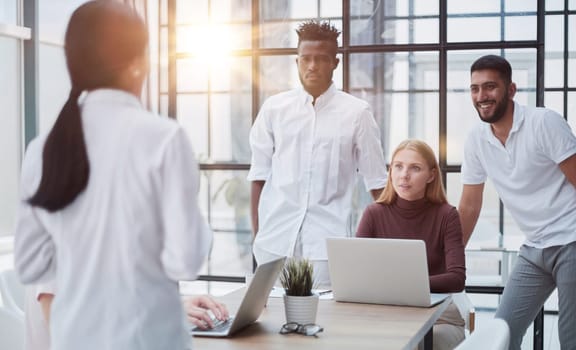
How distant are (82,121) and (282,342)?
0.90 m

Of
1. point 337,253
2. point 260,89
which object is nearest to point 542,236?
point 337,253

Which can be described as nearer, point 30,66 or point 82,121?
point 82,121

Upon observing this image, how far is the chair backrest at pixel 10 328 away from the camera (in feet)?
8.87

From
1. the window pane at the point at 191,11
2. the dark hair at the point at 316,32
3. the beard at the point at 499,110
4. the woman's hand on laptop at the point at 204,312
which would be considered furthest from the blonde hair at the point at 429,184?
the window pane at the point at 191,11

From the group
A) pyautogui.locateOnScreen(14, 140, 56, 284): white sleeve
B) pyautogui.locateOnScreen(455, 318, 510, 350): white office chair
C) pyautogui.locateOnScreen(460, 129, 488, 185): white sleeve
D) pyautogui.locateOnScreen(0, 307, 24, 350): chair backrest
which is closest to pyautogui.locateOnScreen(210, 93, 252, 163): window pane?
→ pyautogui.locateOnScreen(460, 129, 488, 185): white sleeve

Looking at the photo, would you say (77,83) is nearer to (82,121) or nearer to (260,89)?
(82,121)

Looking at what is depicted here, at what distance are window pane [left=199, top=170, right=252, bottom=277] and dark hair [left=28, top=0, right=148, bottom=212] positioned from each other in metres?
3.59

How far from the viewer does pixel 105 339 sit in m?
1.51

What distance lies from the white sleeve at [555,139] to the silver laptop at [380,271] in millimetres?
970

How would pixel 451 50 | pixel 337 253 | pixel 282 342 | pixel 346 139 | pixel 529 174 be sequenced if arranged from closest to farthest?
1. pixel 282 342
2. pixel 337 253
3. pixel 529 174
4. pixel 346 139
5. pixel 451 50

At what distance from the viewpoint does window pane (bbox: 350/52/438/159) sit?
192 inches

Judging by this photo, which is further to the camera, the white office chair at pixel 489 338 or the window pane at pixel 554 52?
the window pane at pixel 554 52

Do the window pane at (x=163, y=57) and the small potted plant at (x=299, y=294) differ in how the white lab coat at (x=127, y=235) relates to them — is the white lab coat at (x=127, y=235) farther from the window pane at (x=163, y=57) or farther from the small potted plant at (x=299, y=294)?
the window pane at (x=163, y=57)

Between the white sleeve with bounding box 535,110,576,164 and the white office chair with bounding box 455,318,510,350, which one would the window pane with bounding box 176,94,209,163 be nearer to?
the white sleeve with bounding box 535,110,576,164
